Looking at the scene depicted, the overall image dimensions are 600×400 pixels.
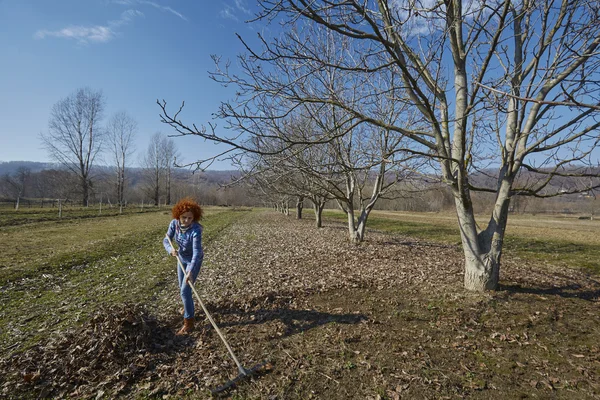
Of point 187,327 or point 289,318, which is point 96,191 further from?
point 289,318

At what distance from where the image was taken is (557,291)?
6.18 meters

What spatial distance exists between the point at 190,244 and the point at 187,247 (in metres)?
0.08

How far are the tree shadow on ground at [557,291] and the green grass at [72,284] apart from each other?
24.9 feet

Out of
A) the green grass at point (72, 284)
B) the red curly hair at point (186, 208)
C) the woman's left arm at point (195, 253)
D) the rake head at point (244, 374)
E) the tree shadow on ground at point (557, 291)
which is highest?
the red curly hair at point (186, 208)

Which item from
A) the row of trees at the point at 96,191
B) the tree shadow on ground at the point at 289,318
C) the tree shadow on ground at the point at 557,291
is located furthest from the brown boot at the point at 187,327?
the row of trees at the point at 96,191

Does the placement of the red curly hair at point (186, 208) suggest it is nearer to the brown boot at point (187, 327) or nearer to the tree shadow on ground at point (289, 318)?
the brown boot at point (187, 327)

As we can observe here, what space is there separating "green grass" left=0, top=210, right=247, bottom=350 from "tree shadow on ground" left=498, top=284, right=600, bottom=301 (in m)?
7.58

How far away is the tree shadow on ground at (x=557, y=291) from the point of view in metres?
5.88

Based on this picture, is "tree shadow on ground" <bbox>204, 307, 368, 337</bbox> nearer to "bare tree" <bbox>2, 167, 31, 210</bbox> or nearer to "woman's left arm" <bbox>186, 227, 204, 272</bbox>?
"woman's left arm" <bbox>186, 227, 204, 272</bbox>

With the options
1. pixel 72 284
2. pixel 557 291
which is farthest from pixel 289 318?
pixel 72 284

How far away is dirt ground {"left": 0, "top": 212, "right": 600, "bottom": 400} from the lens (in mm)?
3283

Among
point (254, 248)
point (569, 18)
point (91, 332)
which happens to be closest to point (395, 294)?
point (91, 332)

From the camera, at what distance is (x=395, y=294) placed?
6.04 meters

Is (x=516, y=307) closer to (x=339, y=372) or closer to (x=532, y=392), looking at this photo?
(x=532, y=392)
